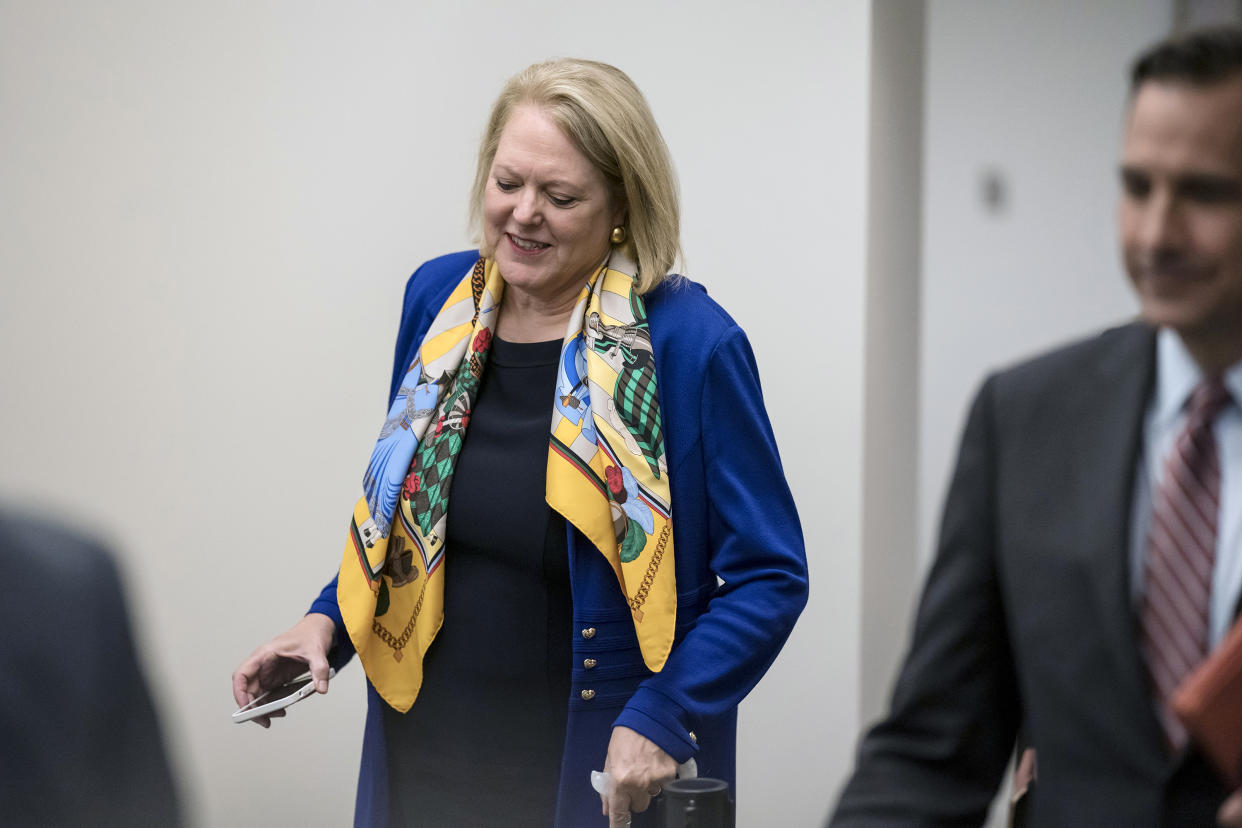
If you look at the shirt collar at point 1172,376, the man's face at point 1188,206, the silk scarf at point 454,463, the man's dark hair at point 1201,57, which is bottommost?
the silk scarf at point 454,463

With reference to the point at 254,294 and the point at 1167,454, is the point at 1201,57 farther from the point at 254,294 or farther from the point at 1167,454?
the point at 254,294

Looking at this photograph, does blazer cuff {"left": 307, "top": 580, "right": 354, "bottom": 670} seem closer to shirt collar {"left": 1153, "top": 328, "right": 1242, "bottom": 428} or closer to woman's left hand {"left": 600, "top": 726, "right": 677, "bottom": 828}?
woman's left hand {"left": 600, "top": 726, "right": 677, "bottom": 828}

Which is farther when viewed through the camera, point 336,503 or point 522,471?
point 336,503

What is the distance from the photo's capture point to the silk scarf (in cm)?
188

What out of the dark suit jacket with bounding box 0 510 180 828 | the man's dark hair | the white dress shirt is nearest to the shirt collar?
the white dress shirt

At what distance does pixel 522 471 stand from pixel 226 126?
6.46ft

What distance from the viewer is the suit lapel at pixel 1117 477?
96cm

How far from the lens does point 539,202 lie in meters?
1.92

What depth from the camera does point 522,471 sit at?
76.5 inches

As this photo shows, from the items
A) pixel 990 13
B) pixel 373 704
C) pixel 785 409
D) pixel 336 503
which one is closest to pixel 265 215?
pixel 336 503

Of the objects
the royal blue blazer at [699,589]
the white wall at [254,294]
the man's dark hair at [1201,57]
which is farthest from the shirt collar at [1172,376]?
the white wall at [254,294]

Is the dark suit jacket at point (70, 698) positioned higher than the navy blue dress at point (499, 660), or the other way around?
the dark suit jacket at point (70, 698)

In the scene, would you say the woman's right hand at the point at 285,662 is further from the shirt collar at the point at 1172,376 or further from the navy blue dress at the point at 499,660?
the shirt collar at the point at 1172,376

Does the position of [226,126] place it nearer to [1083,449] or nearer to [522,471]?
[522,471]
